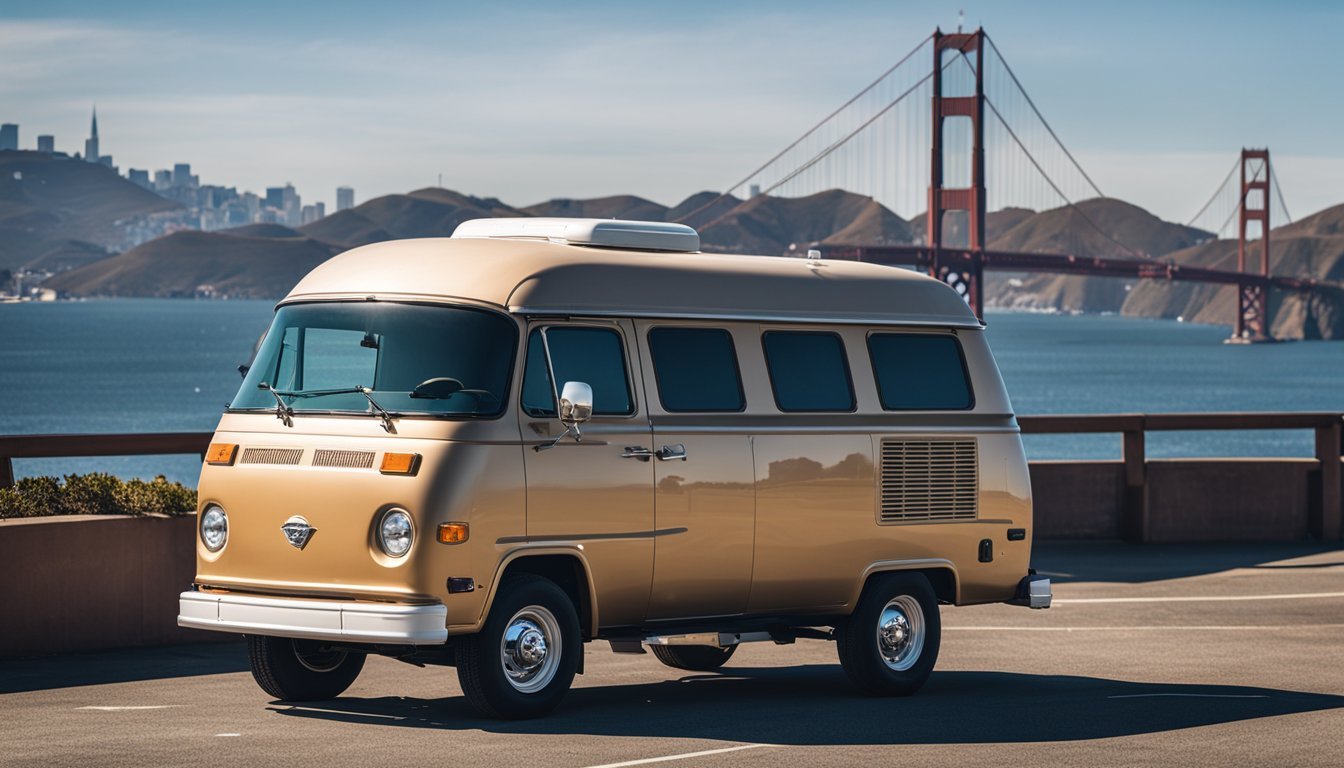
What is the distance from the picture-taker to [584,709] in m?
10.9

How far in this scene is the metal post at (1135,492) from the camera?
67.2 feet

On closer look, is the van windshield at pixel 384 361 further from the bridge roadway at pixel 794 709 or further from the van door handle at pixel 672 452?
the bridge roadway at pixel 794 709

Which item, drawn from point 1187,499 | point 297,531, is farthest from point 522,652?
point 1187,499

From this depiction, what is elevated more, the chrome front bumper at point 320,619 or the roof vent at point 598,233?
the roof vent at point 598,233

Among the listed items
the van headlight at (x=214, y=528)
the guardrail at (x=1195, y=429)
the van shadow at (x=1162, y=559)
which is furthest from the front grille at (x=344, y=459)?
the guardrail at (x=1195, y=429)

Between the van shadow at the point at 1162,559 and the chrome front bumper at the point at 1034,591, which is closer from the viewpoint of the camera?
the chrome front bumper at the point at 1034,591

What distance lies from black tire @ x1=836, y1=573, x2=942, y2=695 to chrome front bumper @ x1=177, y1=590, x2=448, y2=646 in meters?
3.02

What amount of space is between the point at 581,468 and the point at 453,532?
88cm

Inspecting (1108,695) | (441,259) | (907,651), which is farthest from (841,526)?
(441,259)

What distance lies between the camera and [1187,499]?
20.9 metres

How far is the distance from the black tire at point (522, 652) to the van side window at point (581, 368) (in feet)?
3.07

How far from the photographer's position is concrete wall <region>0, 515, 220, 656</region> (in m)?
13.2

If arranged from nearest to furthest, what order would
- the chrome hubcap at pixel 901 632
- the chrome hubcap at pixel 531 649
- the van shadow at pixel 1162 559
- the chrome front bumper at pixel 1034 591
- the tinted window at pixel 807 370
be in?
1. the chrome hubcap at pixel 531 649
2. the tinted window at pixel 807 370
3. the chrome hubcap at pixel 901 632
4. the chrome front bumper at pixel 1034 591
5. the van shadow at pixel 1162 559

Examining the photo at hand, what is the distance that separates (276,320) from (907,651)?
4237 mm
